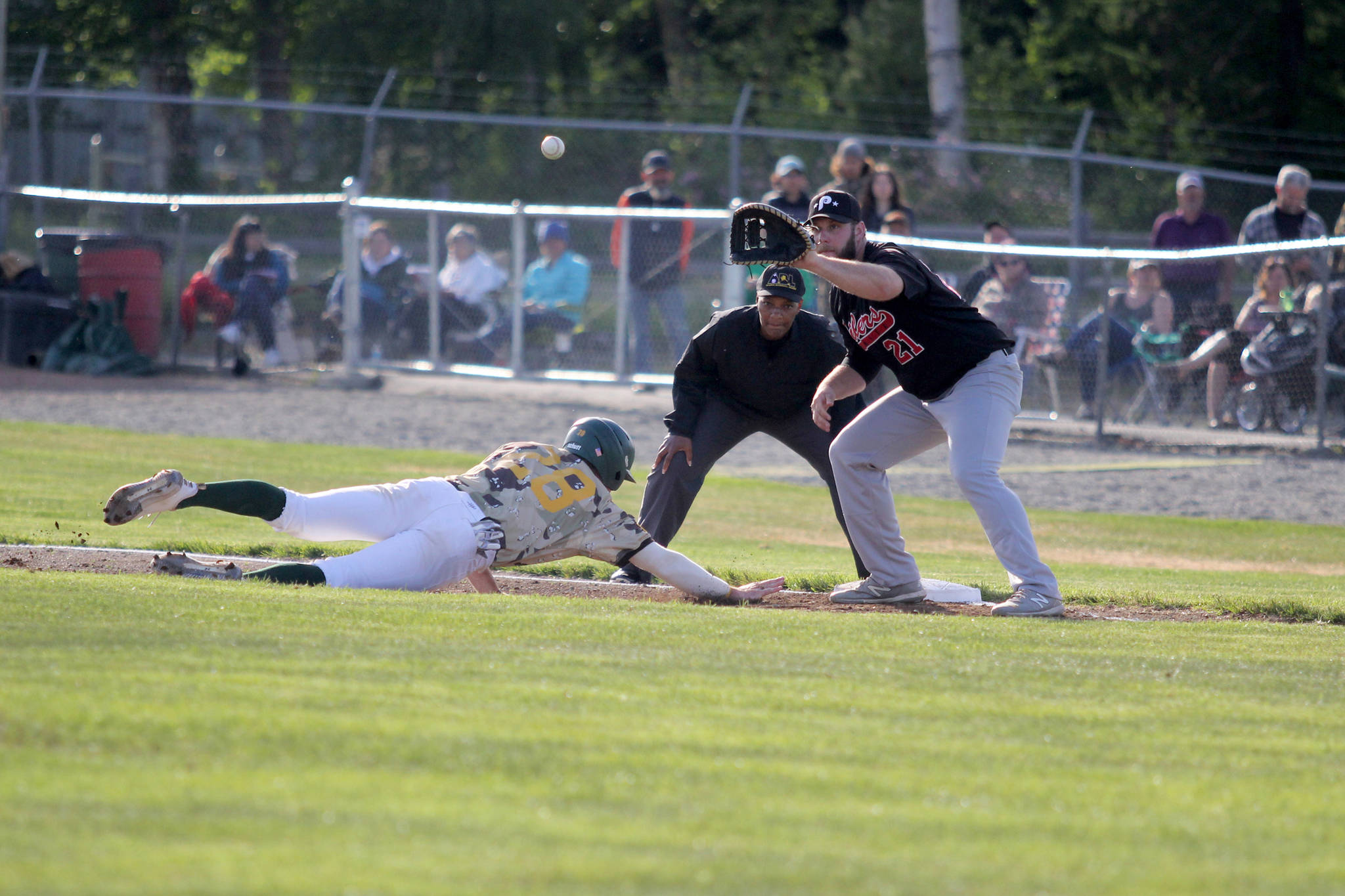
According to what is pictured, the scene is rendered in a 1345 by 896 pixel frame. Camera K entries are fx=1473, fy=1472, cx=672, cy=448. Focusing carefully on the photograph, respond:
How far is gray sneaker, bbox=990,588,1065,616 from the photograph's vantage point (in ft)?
21.1

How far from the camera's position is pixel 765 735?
13.3ft

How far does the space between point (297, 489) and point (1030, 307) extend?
25.2 feet

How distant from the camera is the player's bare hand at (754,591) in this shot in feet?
21.4

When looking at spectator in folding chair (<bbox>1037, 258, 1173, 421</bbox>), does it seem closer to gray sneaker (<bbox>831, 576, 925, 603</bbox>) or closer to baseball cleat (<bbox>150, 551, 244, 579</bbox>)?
gray sneaker (<bbox>831, 576, 925, 603</bbox>)

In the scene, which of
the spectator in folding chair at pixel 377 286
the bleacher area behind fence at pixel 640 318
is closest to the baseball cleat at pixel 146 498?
the bleacher area behind fence at pixel 640 318

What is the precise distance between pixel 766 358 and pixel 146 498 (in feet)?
10.3

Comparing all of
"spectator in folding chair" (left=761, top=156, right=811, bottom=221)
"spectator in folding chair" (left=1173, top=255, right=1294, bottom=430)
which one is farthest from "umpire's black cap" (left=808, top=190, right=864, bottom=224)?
"spectator in folding chair" (left=1173, top=255, right=1294, bottom=430)

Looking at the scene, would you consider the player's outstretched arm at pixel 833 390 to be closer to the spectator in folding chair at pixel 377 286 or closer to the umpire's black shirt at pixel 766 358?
the umpire's black shirt at pixel 766 358

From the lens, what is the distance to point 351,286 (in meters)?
16.3

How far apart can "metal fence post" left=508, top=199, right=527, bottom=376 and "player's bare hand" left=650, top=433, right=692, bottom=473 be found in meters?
8.83

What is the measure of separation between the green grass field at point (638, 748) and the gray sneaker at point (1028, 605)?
0.71ft

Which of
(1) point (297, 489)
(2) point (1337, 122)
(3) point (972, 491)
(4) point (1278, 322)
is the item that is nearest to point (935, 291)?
(3) point (972, 491)

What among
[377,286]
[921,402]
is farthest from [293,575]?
[377,286]

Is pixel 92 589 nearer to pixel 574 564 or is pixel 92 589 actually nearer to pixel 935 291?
pixel 574 564
